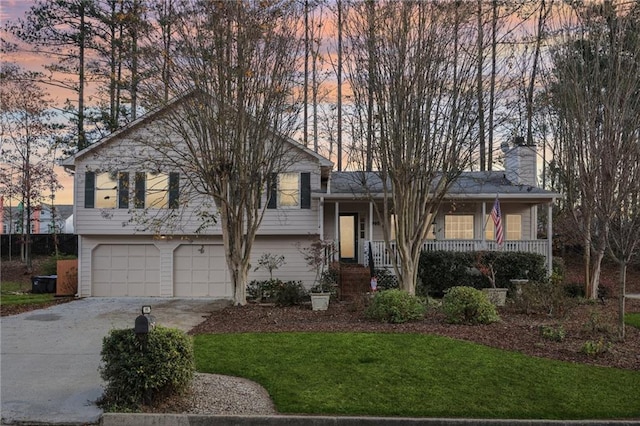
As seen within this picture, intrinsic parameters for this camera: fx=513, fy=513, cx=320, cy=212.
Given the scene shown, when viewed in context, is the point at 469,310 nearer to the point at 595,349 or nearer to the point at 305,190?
the point at 595,349

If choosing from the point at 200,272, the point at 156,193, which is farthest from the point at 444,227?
the point at 156,193

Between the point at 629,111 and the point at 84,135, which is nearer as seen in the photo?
the point at 629,111

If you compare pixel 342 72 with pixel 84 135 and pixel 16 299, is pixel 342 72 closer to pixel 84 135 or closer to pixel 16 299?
pixel 16 299

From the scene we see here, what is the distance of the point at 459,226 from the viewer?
1892cm

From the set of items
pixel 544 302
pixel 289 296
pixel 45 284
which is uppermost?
pixel 544 302

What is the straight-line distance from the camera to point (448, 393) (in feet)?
20.6

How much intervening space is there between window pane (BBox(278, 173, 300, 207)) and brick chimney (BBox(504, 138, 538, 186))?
7.76m

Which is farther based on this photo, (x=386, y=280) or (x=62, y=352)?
(x=386, y=280)

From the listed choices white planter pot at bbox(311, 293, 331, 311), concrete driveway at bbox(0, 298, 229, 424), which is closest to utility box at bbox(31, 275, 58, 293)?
concrete driveway at bbox(0, 298, 229, 424)

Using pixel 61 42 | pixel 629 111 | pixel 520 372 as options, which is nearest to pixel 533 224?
pixel 629 111

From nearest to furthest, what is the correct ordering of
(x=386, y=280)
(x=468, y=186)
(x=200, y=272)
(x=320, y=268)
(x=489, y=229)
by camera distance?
(x=386, y=280) < (x=320, y=268) < (x=200, y=272) < (x=468, y=186) < (x=489, y=229)

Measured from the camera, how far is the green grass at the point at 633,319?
11.1 meters

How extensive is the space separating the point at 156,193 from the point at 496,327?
11.8 meters

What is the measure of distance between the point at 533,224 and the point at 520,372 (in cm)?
1357
